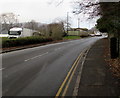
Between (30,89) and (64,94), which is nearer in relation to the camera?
(64,94)

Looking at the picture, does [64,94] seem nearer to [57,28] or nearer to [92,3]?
[92,3]

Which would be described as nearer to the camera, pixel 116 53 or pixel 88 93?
pixel 88 93

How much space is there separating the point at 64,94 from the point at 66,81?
1955mm

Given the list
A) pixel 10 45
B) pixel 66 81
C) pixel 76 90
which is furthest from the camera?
pixel 10 45

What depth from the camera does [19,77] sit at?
9.54 m

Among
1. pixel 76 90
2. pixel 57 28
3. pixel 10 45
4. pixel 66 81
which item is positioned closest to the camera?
pixel 76 90

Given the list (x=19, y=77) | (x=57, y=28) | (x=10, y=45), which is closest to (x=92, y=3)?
(x=19, y=77)

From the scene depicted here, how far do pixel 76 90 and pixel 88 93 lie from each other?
1.98ft

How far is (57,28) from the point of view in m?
52.1

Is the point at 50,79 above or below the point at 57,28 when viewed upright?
below

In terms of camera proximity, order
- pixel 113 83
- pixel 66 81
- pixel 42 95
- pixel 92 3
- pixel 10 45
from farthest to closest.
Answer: pixel 10 45, pixel 92 3, pixel 66 81, pixel 113 83, pixel 42 95

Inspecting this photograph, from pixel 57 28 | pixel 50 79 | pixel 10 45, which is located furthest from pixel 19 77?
pixel 57 28

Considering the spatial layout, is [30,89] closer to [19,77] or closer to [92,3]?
[19,77]

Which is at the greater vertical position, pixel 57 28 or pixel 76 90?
pixel 57 28
